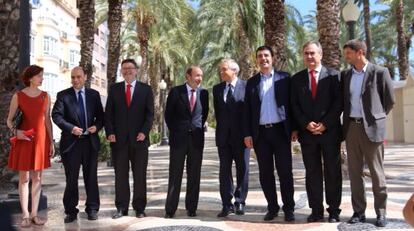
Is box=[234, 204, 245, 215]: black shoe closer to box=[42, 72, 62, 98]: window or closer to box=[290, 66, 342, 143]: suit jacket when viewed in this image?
box=[290, 66, 342, 143]: suit jacket

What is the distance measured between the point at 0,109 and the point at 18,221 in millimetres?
1888

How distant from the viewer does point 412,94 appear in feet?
81.9

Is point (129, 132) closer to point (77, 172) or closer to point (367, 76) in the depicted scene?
point (77, 172)

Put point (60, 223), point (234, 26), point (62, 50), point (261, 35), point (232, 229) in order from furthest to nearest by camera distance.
Answer: point (62, 50), point (234, 26), point (261, 35), point (60, 223), point (232, 229)

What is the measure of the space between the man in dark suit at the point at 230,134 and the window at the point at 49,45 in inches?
1626

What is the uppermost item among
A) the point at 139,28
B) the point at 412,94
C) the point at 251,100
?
the point at 139,28

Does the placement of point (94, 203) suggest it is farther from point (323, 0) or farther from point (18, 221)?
point (323, 0)

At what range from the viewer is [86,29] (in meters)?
16.3

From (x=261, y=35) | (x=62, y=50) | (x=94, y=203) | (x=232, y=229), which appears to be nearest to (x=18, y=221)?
(x=94, y=203)

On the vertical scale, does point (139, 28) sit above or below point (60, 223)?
above

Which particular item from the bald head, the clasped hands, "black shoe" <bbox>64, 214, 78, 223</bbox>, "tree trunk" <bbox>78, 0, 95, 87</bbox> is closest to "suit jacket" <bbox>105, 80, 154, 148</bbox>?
the bald head

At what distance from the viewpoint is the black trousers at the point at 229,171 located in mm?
6594

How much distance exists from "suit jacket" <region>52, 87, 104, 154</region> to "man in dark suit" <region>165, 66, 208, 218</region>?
98 centimetres

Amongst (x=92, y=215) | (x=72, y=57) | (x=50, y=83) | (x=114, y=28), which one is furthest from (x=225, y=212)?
(x=72, y=57)
